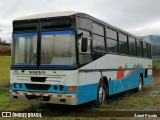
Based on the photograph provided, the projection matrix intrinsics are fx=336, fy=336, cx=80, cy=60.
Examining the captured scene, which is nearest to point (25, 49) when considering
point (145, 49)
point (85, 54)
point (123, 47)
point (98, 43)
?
point (85, 54)

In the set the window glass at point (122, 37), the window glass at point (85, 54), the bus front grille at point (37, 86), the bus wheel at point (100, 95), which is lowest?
the bus wheel at point (100, 95)

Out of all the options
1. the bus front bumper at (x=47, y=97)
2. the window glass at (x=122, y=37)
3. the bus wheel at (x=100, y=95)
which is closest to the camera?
the bus front bumper at (x=47, y=97)

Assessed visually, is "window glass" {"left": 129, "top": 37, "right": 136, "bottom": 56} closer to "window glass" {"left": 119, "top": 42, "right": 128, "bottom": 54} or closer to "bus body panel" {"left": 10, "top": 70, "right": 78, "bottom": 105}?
"window glass" {"left": 119, "top": 42, "right": 128, "bottom": 54}

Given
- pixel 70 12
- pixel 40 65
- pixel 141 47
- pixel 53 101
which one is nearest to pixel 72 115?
pixel 53 101

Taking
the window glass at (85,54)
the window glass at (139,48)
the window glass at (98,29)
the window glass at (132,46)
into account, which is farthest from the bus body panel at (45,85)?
the window glass at (139,48)

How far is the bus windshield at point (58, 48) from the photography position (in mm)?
10281

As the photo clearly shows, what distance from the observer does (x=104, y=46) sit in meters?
13.0

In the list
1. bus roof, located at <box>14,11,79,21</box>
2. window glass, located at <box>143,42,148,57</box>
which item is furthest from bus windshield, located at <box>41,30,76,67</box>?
window glass, located at <box>143,42,148,57</box>

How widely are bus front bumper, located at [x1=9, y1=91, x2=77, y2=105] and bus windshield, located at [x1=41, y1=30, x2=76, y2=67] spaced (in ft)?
3.19

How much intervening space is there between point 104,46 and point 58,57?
122 inches

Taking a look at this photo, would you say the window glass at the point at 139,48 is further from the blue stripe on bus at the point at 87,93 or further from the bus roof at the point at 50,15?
the bus roof at the point at 50,15

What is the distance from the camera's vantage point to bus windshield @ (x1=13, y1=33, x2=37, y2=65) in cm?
1085

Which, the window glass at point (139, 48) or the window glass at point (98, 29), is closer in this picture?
the window glass at point (98, 29)

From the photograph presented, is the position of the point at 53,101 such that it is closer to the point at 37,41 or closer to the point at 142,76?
the point at 37,41
